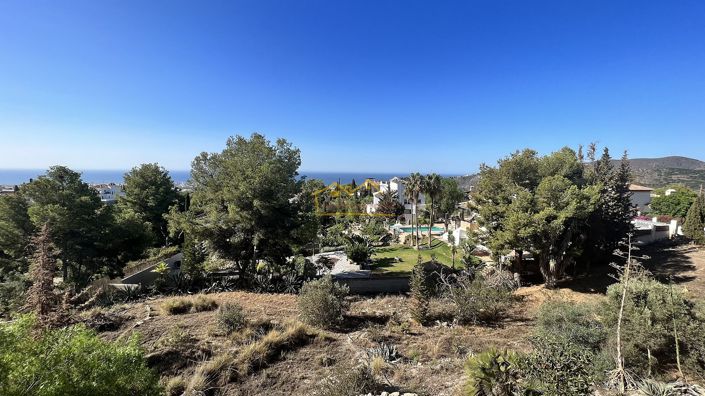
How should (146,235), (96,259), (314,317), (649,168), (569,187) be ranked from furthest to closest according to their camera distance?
(649,168) < (146,235) < (96,259) < (569,187) < (314,317)

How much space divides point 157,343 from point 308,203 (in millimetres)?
9897

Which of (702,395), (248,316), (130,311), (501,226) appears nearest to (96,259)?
(130,311)

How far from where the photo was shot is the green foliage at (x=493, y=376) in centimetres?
588

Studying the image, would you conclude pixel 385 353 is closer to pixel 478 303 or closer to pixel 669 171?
pixel 478 303

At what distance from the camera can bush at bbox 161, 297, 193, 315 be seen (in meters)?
11.6

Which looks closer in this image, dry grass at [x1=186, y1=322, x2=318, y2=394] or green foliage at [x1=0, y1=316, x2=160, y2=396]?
green foliage at [x1=0, y1=316, x2=160, y2=396]

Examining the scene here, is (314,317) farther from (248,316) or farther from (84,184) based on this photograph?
(84,184)

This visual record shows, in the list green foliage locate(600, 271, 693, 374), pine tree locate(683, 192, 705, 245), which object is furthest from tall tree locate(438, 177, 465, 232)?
green foliage locate(600, 271, 693, 374)

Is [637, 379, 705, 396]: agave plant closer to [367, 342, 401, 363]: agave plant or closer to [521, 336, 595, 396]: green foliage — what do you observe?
[521, 336, 595, 396]: green foliage

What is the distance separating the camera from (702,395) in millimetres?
6281

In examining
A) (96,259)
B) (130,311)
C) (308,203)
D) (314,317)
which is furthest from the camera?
(96,259)

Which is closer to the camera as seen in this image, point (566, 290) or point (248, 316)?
point (248, 316)

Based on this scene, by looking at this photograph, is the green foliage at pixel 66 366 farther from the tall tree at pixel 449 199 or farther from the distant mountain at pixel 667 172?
the distant mountain at pixel 667 172

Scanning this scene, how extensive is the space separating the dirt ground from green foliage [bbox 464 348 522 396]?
0.89 meters
